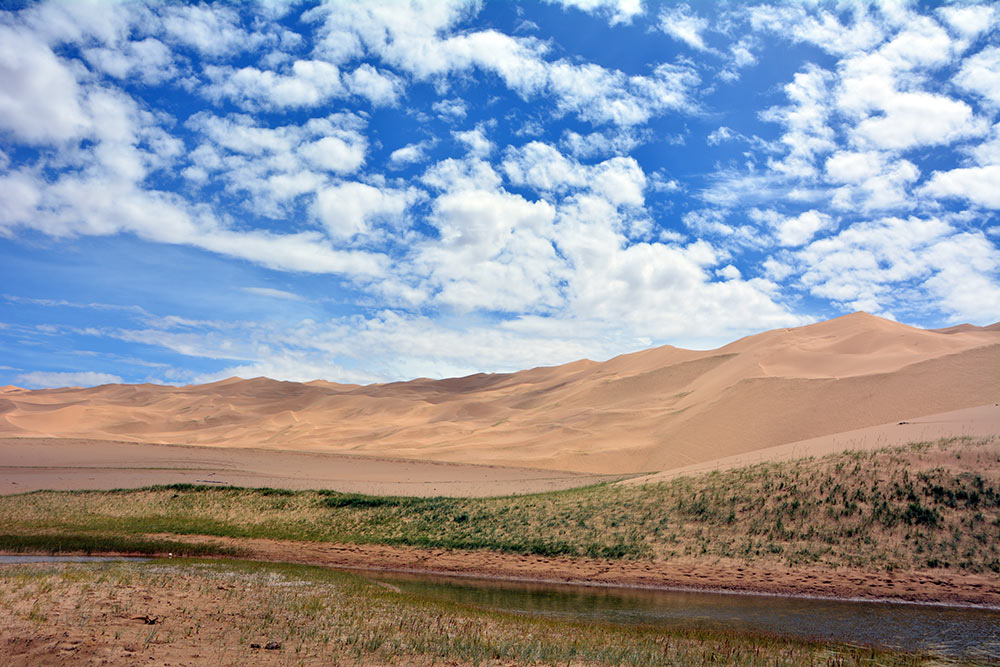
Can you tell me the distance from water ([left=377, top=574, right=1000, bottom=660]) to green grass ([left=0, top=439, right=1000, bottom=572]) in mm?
3851

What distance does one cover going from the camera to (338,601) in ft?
51.8

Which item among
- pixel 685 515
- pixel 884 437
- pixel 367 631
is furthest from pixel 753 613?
pixel 884 437

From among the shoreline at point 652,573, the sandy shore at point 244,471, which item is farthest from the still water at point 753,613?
the sandy shore at point 244,471

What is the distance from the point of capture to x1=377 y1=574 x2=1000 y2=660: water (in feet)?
47.9

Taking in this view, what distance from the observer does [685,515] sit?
88.1 feet

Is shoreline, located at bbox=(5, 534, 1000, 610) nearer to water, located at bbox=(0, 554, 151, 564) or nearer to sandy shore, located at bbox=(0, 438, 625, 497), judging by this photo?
water, located at bbox=(0, 554, 151, 564)

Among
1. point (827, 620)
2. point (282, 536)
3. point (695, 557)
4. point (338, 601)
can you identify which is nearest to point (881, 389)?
point (695, 557)

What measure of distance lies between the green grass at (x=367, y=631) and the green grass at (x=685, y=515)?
9.95m

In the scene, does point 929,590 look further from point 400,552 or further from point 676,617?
point 400,552

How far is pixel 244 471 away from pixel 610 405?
4977 centimetres

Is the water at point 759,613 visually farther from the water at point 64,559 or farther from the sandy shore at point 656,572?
the water at point 64,559

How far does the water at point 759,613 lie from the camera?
14.6 meters

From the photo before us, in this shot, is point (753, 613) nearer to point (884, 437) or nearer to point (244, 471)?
point (884, 437)

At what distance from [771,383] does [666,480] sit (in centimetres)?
3346
